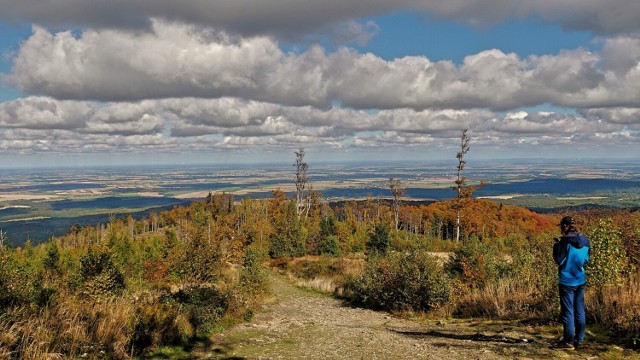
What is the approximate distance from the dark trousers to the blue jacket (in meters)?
0.18

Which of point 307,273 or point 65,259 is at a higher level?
point 307,273

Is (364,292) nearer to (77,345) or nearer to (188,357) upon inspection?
(188,357)

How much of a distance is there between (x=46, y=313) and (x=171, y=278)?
969 cm

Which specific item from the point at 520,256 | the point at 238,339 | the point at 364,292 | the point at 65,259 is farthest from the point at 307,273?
the point at 65,259

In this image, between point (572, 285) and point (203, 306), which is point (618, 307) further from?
point (203, 306)

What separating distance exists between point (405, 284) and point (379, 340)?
668 cm

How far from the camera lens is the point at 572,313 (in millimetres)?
8469

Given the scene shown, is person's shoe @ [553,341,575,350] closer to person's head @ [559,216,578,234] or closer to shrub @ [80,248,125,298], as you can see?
person's head @ [559,216,578,234]

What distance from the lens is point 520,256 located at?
17234 millimetres

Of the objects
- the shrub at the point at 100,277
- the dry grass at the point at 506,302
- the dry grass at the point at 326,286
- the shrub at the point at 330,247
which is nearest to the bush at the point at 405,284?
the dry grass at the point at 506,302

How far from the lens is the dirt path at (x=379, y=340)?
29.0 ft

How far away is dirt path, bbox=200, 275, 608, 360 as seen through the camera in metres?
8.84

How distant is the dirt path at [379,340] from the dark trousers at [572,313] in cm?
42

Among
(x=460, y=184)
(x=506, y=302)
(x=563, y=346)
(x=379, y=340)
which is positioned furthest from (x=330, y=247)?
(x=563, y=346)
